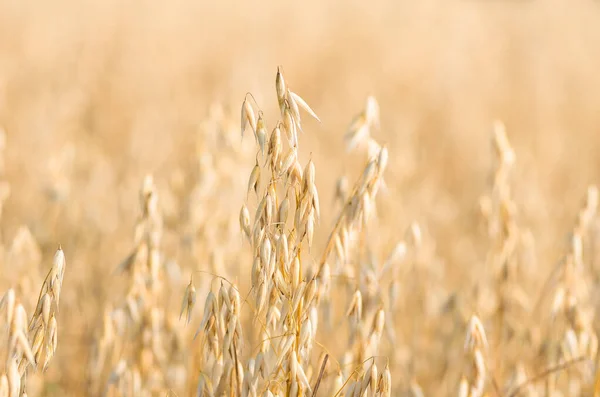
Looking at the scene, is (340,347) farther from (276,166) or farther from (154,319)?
(276,166)

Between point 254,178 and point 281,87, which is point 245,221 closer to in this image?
point 254,178

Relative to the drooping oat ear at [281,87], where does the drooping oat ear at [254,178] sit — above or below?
below

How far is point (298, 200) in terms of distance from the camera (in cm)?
109

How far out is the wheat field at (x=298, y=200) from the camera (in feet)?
3.78

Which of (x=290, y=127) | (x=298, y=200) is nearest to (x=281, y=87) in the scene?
(x=290, y=127)

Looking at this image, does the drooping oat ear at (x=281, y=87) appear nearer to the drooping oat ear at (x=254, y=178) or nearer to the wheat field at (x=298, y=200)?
the wheat field at (x=298, y=200)

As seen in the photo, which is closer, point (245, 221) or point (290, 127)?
point (290, 127)

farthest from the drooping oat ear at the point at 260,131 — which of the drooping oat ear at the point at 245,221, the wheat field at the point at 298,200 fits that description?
the drooping oat ear at the point at 245,221

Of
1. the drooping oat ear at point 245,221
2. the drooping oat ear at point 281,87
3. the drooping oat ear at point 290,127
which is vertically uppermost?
the drooping oat ear at point 281,87

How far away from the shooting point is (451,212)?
133 inches

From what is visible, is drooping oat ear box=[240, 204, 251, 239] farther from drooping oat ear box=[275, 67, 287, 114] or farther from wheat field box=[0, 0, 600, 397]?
drooping oat ear box=[275, 67, 287, 114]

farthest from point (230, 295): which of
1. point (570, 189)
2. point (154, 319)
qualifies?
point (570, 189)

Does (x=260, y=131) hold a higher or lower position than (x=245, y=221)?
higher

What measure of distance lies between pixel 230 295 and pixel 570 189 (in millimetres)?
3183
